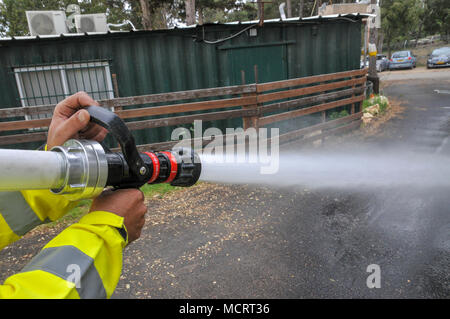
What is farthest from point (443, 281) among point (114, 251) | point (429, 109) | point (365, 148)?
point (429, 109)

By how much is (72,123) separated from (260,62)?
837cm

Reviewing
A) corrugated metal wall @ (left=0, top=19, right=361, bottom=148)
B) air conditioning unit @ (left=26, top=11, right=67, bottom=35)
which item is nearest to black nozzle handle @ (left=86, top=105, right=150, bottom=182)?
corrugated metal wall @ (left=0, top=19, right=361, bottom=148)

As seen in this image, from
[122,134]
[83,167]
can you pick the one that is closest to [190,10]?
[122,134]

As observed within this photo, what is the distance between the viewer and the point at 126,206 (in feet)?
4.78

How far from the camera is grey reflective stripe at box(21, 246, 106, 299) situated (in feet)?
3.85

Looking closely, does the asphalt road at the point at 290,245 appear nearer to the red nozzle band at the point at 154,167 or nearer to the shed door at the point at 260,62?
the red nozzle band at the point at 154,167

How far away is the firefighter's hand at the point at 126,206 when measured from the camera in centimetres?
143

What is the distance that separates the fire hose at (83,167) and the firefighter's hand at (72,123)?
85 millimetres

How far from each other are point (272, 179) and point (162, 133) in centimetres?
388

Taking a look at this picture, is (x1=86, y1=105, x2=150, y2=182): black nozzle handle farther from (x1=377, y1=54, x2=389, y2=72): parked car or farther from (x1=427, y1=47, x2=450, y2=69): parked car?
(x1=427, y1=47, x2=450, y2=69): parked car

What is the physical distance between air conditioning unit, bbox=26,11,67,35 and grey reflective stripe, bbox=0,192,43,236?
8123 mm

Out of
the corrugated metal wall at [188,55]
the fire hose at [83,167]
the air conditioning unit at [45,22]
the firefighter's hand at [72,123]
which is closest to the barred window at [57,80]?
the corrugated metal wall at [188,55]

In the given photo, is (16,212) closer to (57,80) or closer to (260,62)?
(57,80)

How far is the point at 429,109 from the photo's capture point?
40.8ft
